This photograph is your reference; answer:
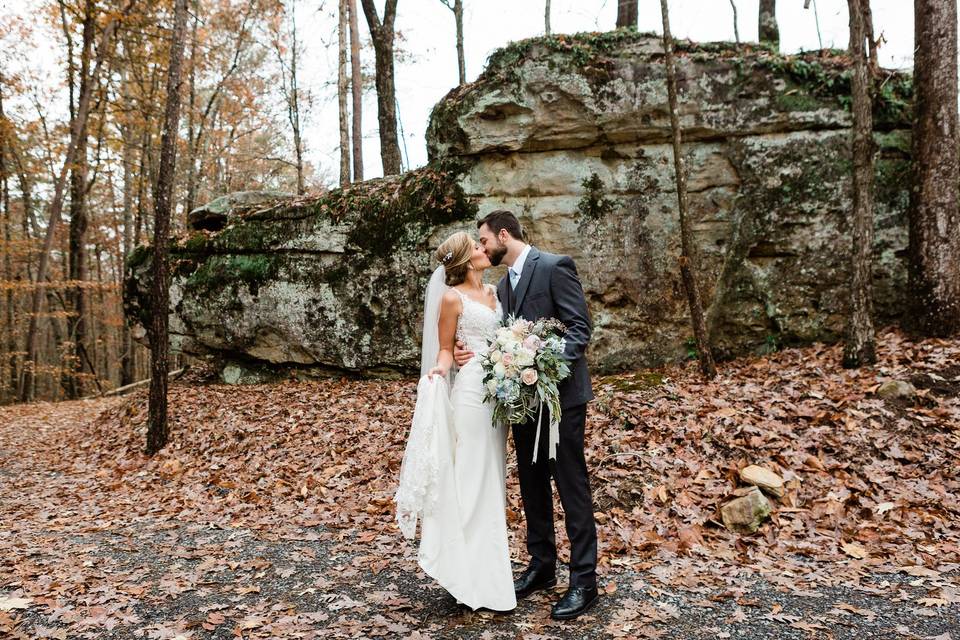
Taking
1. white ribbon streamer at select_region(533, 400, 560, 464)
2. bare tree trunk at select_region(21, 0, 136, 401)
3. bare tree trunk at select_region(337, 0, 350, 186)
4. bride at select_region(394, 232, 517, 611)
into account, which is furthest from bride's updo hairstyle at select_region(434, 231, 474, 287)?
bare tree trunk at select_region(21, 0, 136, 401)

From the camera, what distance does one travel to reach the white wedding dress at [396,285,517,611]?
387 centimetres

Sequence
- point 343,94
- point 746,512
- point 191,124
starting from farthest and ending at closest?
point 191,124 < point 343,94 < point 746,512

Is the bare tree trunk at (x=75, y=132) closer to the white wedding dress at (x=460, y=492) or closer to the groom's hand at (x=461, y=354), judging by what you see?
the groom's hand at (x=461, y=354)

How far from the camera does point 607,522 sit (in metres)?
5.48

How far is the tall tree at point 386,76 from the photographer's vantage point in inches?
516

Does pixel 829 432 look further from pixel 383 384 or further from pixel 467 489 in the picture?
pixel 383 384

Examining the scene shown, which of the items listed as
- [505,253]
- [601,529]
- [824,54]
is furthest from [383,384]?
[824,54]

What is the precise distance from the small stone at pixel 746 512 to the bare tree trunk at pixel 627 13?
11.2 meters

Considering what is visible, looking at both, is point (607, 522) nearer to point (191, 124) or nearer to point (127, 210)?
point (127, 210)

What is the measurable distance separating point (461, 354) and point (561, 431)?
0.88m

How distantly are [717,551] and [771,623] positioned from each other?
1.19 meters

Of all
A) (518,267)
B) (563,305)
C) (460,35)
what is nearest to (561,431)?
(563,305)

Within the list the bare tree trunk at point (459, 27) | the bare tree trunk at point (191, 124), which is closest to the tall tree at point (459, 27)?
the bare tree trunk at point (459, 27)

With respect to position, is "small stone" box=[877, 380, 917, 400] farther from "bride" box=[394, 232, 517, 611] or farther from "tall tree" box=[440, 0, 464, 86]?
"tall tree" box=[440, 0, 464, 86]
